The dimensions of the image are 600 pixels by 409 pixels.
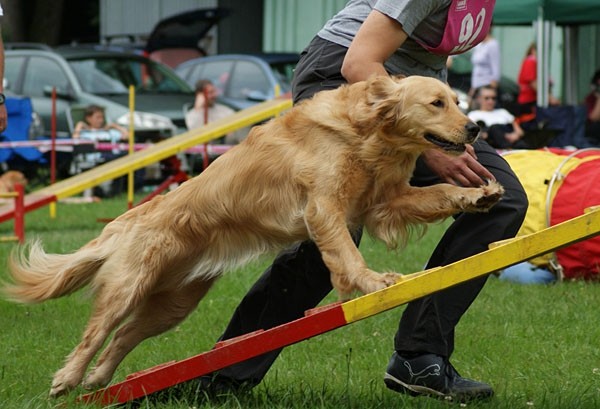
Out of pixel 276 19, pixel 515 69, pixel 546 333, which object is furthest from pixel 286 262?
pixel 276 19

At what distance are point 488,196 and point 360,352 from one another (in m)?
1.57

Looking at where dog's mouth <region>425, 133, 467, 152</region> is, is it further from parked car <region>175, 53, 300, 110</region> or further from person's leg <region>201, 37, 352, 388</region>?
parked car <region>175, 53, 300, 110</region>

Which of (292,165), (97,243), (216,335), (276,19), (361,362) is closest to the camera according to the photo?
(292,165)

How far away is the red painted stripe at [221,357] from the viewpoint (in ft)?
12.3

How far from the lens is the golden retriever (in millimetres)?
4062

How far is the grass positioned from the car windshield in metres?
8.32

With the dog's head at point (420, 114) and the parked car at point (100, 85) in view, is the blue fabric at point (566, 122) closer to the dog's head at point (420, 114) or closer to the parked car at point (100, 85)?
the parked car at point (100, 85)

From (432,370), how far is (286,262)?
726 millimetres

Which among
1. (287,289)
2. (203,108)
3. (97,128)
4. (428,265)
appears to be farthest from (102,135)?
(428,265)

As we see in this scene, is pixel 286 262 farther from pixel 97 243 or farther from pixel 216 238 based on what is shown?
pixel 97 243

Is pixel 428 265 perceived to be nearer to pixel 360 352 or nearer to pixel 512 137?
pixel 360 352

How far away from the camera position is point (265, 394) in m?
4.39

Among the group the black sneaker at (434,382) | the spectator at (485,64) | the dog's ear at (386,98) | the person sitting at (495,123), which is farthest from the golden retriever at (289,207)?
the spectator at (485,64)

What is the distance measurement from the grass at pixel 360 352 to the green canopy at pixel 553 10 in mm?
6548
